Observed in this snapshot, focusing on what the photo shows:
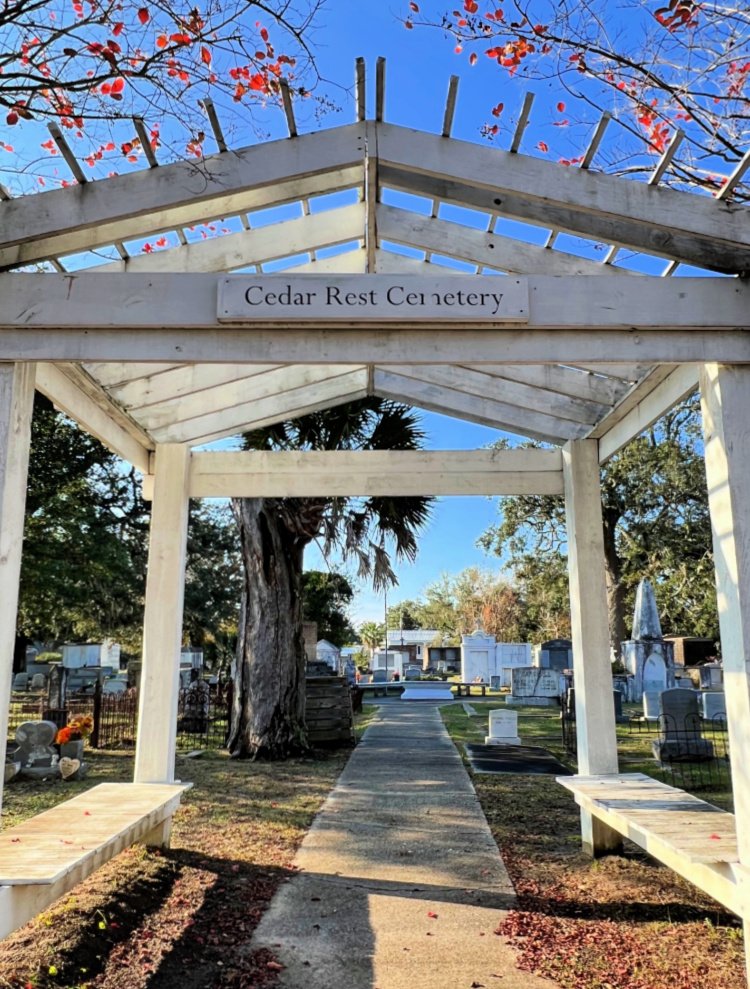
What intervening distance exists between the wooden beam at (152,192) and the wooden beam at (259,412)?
2.45m

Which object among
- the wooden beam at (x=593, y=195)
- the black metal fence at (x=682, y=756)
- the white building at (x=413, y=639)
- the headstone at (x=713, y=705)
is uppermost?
the wooden beam at (x=593, y=195)

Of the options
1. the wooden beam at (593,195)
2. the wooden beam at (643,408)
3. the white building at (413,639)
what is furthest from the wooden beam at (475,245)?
the white building at (413,639)

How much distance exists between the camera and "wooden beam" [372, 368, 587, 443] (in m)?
6.26

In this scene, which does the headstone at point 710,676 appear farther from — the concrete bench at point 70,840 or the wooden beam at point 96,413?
the wooden beam at point 96,413

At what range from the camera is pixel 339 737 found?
12.9 meters

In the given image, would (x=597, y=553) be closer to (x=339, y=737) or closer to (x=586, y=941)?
(x=586, y=941)

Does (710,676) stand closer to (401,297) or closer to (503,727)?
(503,727)

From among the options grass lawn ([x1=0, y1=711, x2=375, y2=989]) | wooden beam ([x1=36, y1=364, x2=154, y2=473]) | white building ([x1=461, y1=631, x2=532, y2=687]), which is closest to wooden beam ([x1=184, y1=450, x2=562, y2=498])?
wooden beam ([x1=36, y1=364, x2=154, y2=473])

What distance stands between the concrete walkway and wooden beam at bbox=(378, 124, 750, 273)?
3.76 metres

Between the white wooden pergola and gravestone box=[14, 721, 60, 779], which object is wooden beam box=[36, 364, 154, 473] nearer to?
the white wooden pergola

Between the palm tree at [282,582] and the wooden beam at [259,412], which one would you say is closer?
the wooden beam at [259,412]

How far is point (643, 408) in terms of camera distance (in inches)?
215

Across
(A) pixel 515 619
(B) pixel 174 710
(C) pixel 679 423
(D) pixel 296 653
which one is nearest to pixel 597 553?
(B) pixel 174 710

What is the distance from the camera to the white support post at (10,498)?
3611mm
